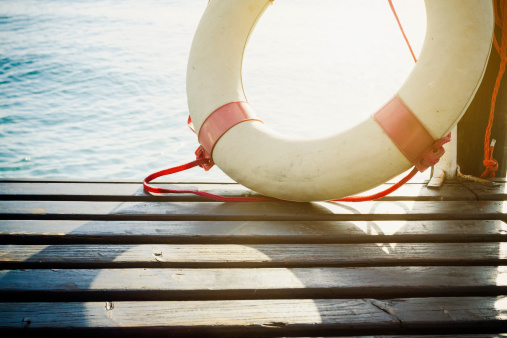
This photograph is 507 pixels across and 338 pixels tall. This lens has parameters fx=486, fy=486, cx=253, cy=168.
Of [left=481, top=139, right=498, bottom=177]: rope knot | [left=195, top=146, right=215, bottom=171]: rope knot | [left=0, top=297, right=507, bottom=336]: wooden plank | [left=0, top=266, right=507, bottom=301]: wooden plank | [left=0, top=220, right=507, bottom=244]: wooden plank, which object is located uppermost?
[left=195, top=146, right=215, bottom=171]: rope knot

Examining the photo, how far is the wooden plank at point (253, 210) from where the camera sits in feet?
4.54

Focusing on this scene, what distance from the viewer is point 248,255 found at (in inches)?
46.7

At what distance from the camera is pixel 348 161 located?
50.6 inches

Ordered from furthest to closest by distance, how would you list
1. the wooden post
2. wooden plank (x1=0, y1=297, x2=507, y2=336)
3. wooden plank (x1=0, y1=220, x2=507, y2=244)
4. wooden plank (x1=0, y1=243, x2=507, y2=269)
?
the wooden post < wooden plank (x1=0, y1=220, x2=507, y2=244) < wooden plank (x1=0, y1=243, x2=507, y2=269) < wooden plank (x1=0, y1=297, x2=507, y2=336)

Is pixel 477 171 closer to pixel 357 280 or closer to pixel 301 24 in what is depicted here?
pixel 357 280

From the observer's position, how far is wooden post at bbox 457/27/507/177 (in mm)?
1623

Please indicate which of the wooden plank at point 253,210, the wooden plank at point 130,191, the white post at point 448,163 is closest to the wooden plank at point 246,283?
the wooden plank at point 253,210

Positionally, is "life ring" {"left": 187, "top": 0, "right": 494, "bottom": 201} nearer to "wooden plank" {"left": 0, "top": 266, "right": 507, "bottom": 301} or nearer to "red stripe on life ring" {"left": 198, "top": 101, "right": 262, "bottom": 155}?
"red stripe on life ring" {"left": 198, "top": 101, "right": 262, "bottom": 155}

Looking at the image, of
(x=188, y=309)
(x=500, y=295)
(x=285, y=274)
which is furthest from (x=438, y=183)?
(x=188, y=309)

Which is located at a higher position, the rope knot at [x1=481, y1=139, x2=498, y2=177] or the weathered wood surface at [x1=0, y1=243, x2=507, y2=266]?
the rope knot at [x1=481, y1=139, x2=498, y2=177]

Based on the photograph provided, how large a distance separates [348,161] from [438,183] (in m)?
0.49

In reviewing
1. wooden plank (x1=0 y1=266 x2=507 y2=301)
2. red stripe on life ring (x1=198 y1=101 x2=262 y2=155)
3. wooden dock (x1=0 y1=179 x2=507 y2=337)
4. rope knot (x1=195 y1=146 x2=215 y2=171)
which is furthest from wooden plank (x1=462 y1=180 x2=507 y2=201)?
rope knot (x1=195 y1=146 x2=215 y2=171)

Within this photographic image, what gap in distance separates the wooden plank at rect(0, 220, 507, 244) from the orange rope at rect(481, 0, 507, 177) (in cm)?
36

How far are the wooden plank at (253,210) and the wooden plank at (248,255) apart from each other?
0.52 feet
